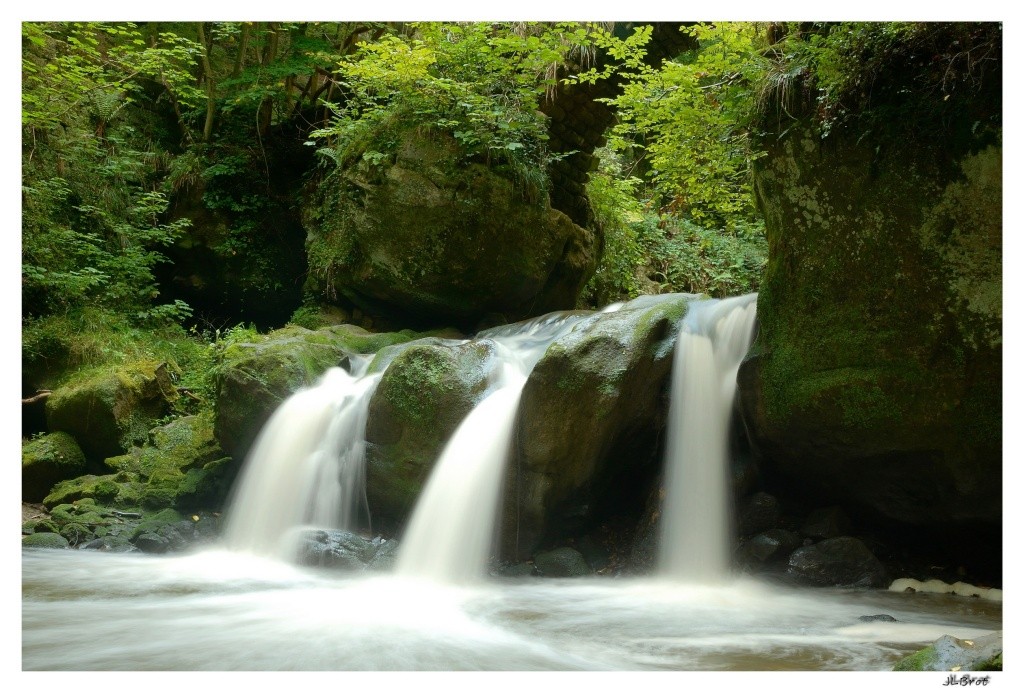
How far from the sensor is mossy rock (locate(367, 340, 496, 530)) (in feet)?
19.3

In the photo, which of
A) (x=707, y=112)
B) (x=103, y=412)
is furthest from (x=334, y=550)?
(x=707, y=112)

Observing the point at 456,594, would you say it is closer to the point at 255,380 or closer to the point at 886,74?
the point at 255,380

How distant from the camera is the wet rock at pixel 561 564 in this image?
518 centimetres

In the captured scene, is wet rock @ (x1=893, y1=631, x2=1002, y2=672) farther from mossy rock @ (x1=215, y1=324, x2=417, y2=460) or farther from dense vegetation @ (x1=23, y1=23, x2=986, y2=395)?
mossy rock @ (x1=215, y1=324, x2=417, y2=460)

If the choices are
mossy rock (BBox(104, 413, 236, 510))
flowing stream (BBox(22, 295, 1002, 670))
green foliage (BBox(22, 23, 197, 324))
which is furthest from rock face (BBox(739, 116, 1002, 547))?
green foliage (BBox(22, 23, 197, 324))

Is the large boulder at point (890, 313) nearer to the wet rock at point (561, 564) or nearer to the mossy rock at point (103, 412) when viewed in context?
the wet rock at point (561, 564)

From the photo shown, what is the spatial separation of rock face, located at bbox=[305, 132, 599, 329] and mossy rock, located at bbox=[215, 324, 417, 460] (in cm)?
174

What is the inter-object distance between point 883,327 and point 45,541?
639 centimetres

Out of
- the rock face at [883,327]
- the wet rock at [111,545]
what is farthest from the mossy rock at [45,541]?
the rock face at [883,327]

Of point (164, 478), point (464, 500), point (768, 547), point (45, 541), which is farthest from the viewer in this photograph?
point (164, 478)

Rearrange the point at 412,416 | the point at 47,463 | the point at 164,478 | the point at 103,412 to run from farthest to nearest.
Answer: the point at 103,412, the point at 47,463, the point at 164,478, the point at 412,416

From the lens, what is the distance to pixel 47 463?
24.1ft

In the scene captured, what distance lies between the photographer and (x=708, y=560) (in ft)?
16.4

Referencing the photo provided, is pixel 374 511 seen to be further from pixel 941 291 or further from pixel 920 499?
pixel 941 291
